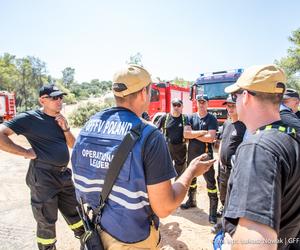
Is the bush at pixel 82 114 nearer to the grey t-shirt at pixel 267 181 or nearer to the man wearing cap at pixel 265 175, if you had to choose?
the man wearing cap at pixel 265 175

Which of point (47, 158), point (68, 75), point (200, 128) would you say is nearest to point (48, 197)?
point (47, 158)

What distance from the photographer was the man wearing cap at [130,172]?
153 cm

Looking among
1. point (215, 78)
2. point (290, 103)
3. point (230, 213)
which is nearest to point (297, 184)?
point (230, 213)

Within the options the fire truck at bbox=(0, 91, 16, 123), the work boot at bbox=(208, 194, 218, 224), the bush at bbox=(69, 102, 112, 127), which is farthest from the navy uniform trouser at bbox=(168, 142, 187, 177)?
the fire truck at bbox=(0, 91, 16, 123)

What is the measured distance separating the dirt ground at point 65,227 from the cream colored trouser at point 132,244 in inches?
82.8

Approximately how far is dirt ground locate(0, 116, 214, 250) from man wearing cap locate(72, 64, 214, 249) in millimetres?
2213

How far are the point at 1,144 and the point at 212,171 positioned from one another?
307 centimetres

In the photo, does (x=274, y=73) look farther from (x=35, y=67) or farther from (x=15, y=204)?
(x=35, y=67)

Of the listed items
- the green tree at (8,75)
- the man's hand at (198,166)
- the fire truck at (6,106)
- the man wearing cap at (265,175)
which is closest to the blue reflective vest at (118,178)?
the man's hand at (198,166)

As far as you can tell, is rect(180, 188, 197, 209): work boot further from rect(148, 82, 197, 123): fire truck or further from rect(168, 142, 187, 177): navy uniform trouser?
rect(148, 82, 197, 123): fire truck

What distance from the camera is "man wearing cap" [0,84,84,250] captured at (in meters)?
2.92

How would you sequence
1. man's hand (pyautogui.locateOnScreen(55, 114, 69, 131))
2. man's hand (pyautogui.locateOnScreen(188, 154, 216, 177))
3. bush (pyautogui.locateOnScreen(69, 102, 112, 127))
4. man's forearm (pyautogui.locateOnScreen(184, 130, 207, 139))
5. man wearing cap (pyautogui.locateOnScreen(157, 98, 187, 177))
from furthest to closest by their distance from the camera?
bush (pyautogui.locateOnScreen(69, 102, 112, 127)) < man wearing cap (pyautogui.locateOnScreen(157, 98, 187, 177)) < man's forearm (pyautogui.locateOnScreen(184, 130, 207, 139)) < man's hand (pyautogui.locateOnScreen(55, 114, 69, 131)) < man's hand (pyautogui.locateOnScreen(188, 154, 216, 177))

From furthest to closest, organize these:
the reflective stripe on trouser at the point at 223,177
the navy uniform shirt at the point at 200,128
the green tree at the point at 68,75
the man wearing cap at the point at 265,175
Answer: the green tree at the point at 68,75, the navy uniform shirt at the point at 200,128, the reflective stripe on trouser at the point at 223,177, the man wearing cap at the point at 265,175

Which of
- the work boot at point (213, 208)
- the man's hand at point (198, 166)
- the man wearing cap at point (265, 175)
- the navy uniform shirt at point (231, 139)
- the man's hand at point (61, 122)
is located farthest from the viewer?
the work boot at point (213, 208)
